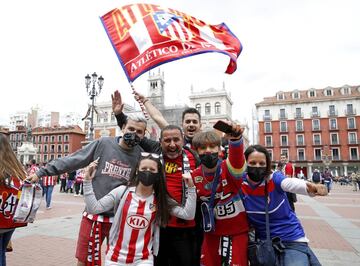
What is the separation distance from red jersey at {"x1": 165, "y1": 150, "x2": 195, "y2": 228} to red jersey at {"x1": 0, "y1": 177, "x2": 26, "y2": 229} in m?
1.51

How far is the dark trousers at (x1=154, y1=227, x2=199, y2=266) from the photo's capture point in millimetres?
2379

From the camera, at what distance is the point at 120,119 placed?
308 centimetres

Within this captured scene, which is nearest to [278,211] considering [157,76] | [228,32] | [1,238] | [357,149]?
[1,238]

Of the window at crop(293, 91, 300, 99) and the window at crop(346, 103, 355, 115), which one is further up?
the window at crop(293, 91, 300, 99)

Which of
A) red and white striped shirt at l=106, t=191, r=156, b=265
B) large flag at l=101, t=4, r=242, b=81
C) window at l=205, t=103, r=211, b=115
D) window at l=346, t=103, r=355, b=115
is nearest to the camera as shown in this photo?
red and white striped shirt at l=106, t=191, r=156, b=265

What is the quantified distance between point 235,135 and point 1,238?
8.28 feet

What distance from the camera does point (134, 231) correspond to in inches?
89.1

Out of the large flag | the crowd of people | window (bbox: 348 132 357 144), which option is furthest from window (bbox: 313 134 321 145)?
the crowd of people

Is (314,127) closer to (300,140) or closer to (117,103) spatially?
(300,140)

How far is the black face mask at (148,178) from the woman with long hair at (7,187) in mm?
1330

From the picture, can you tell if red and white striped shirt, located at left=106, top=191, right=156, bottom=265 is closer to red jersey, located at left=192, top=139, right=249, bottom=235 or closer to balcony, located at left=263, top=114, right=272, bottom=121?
red jersey, located at left=192, top=139, right=249, bottom=235

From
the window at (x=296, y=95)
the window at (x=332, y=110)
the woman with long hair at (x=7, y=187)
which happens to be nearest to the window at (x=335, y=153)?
the window at (x=332, y=110)

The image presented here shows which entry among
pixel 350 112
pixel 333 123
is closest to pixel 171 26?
pixel 333 123

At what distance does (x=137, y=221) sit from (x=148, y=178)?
1.21 feet
